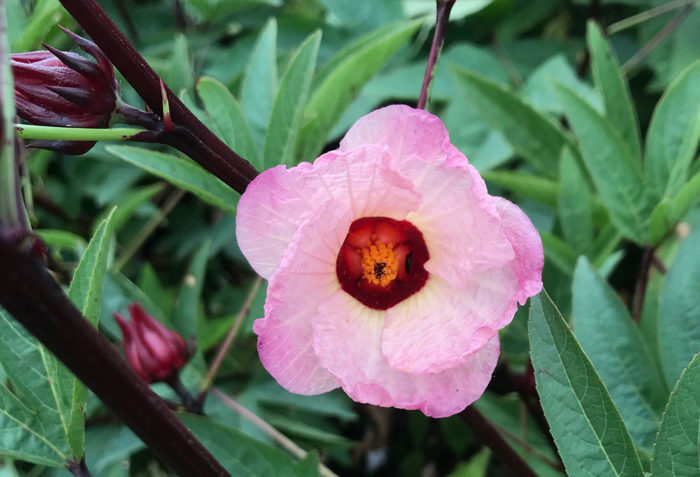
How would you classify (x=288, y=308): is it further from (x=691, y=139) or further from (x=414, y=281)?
(x=691, y=139)

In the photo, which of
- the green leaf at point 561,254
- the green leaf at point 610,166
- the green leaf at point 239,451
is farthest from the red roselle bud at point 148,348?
the green leaf at point 610,166

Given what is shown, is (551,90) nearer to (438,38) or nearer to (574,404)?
(438,38)

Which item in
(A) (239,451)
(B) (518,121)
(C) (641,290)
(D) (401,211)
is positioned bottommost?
(A) (239,451)

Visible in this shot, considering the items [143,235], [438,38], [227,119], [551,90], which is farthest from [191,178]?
[551,90]

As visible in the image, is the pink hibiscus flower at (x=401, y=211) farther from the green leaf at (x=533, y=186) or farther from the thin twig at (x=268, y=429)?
the green leaf at (x=533, y=186)

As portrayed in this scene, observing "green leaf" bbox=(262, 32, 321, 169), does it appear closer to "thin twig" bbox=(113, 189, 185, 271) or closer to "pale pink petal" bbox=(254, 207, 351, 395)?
"pale pink petal" bbox=(254, 207, 351, 395)

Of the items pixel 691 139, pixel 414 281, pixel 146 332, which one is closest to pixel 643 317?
pixel 691 139
